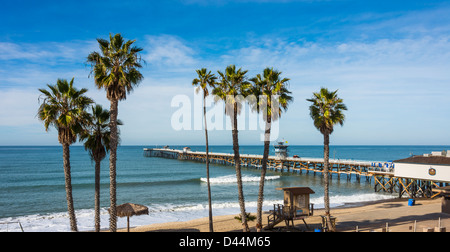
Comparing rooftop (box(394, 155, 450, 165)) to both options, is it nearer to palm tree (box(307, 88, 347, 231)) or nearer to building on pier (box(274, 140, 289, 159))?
palm tree (box(307, 88, 347, 231))

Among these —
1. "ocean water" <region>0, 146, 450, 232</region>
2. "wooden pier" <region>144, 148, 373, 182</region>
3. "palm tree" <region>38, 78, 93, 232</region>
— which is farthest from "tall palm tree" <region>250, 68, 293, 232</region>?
"wooden pier" <region>144, 148, 373, 182</region>

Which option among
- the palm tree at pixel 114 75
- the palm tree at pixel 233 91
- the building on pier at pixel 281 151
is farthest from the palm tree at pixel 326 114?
the building on pier at pixel 281 151

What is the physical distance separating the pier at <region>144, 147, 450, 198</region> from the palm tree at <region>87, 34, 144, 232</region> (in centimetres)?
2560

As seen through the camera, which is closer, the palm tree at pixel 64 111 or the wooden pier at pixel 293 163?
the palm tree at pixel 64 111

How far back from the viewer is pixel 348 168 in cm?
5928

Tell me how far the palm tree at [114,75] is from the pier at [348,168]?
25596mm

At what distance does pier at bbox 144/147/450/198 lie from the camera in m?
39.0

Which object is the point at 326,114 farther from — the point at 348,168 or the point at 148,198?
the point at 348,168

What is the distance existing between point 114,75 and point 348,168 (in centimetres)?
5364

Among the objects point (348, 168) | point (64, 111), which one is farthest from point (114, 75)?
point (348, 168)

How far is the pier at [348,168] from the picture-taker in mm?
38969

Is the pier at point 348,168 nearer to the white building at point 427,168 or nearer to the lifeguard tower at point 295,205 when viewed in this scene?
the white building at point 427,168
